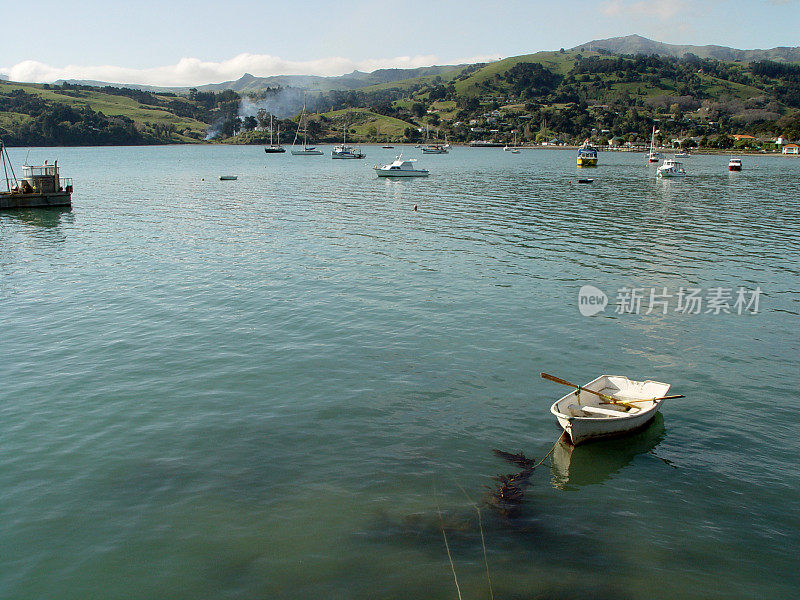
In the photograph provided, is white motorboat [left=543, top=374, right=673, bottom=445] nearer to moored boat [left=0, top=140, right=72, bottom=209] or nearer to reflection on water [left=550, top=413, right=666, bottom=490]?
reflection on water [left=550, top=413, right=666, bottom=490]

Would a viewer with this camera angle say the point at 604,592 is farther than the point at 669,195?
No

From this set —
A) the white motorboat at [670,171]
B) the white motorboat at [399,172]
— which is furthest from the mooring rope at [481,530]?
the white motorboat at [670,171]

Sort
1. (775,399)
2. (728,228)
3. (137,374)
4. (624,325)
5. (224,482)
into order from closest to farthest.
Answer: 1. (224,482)
2. (775,399)
3. (137,374)
4. (624,325)
5. (728,228)

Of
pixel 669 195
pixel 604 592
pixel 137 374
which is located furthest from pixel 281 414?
pixel 669 195

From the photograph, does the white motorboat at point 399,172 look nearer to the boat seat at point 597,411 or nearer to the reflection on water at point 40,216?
the reflection on water at point 40,216

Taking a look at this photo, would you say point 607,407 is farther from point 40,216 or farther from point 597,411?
point 40,216

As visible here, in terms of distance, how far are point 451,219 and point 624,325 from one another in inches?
1482

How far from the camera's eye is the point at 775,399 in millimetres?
20688

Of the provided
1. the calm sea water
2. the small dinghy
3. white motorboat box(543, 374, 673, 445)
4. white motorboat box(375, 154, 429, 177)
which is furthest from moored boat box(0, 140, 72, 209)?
white motorboat box(543, 374, 673, 445)

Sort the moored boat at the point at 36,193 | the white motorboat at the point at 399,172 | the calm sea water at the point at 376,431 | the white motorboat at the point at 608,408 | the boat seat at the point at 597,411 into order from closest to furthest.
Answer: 1. the calm sea water at the point at 376,431
2. the white motorboat at the point at 608,408
3. the boat seat at the point at 597,411
4. the moored boat at the point at 36,193
5. the white motorboat at the point at 399,172

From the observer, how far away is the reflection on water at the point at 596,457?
1627cm

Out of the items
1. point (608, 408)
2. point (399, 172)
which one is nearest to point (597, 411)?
point (608, 408)

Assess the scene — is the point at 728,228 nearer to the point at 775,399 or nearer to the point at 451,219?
the point at 451,219

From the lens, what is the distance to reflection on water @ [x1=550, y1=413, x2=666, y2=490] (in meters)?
16.3
